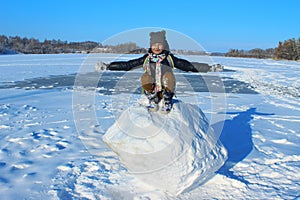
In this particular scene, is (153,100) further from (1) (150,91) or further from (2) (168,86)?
(2) (168,86)

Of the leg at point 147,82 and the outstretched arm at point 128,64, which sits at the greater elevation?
the outstretched arm at point 128,64

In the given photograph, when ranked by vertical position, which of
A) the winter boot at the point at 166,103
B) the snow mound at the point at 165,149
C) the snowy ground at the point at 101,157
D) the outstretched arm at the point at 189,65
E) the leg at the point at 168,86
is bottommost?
the snowy ground at the point at 101,157

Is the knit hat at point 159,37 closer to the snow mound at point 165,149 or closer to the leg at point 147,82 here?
the leg at point 147,82

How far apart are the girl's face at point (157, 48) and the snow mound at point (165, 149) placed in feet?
2.05

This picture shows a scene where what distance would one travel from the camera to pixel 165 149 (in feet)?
8.29

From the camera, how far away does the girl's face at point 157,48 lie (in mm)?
2963

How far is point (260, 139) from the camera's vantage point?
4.55 metres

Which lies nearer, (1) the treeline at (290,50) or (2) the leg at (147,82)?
(2) the leg at (147,82)

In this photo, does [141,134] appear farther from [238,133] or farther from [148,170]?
[238,133]

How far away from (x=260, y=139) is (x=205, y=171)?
7.44 ft

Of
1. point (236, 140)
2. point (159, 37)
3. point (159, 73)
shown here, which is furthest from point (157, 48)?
point (236, 140)

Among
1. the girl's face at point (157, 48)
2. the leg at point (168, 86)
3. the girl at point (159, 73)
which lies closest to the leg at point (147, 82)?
the girl at point (159, 73)

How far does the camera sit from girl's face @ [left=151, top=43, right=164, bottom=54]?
296cm

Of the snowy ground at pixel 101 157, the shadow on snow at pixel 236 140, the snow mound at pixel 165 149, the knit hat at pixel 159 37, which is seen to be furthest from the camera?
the shadow on snow at pixel 236 140
